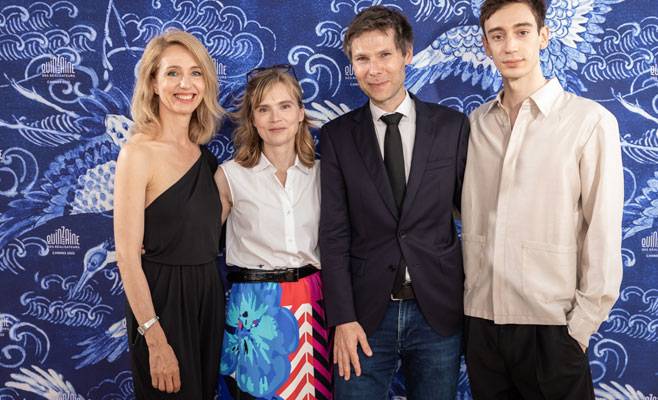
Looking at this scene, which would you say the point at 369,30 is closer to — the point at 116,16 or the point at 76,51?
the point at 116,16

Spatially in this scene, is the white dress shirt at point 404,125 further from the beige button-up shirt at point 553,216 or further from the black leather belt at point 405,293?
the black leather belt at point 405,293

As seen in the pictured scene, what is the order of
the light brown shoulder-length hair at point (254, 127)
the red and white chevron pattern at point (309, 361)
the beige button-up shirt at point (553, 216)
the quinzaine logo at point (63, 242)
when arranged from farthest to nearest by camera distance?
the quinzaine logo at point (63, 242) → the light brown shoulder-length hair at point (254, 127) → the red and white chevron pattern at point (309, 361) → the beige button-up shirt at point (553, 216)

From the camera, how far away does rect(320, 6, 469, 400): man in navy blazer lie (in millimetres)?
1916

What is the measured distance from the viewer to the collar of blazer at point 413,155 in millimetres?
1912

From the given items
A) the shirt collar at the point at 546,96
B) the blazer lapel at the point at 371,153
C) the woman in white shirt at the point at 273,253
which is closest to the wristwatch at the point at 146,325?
the woman in white shirt at the point at 273,253

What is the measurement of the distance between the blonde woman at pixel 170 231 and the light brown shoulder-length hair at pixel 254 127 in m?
0.14

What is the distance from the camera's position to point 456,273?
1.97 meters

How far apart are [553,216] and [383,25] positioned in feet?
2.91

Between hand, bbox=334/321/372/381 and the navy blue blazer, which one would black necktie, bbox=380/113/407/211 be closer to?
the navy blue blazer

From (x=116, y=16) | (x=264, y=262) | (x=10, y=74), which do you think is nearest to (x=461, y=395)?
(x=264, y=262)

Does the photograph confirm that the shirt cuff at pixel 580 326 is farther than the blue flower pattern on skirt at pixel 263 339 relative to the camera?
No

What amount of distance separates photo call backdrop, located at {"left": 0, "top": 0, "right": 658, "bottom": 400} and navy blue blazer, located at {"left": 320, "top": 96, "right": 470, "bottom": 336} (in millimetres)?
429

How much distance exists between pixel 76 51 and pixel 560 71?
6.77ft

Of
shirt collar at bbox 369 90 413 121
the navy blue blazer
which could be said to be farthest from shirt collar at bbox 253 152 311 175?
shirt collar at bbox 369 90 413 121
